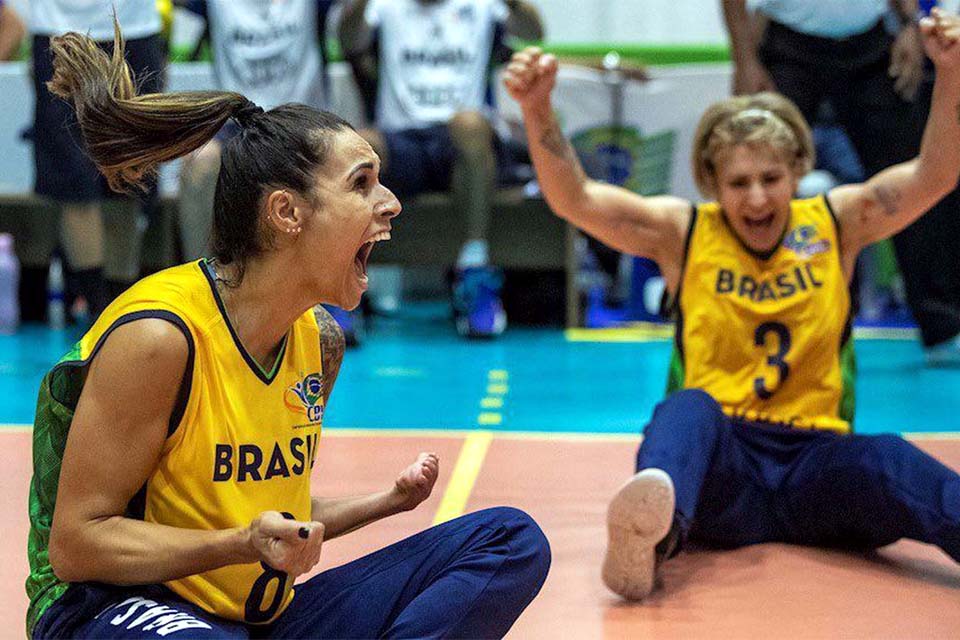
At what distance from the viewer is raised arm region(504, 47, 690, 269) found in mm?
3475

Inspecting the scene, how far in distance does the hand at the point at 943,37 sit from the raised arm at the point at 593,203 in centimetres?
72

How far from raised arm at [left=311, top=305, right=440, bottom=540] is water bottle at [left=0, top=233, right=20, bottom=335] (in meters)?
5.21

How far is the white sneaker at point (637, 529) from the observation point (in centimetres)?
290

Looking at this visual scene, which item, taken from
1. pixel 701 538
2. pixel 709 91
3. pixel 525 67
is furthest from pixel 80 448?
pixel 709 91

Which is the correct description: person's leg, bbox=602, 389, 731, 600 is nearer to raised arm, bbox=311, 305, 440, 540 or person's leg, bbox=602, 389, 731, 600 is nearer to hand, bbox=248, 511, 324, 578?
raised arm, bbox=311, 305, 440, 540

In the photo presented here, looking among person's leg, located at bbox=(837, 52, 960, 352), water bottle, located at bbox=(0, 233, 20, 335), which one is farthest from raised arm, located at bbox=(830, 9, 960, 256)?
water bottle, located at bbox=(0, 233, 20, 335)

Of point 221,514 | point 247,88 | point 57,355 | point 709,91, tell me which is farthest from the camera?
point 709,91

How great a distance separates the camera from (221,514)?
2.08 meters

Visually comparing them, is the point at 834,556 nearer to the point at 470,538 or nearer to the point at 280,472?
the point at 470,538

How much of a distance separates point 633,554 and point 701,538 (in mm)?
562

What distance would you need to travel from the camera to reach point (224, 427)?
208 centimetres

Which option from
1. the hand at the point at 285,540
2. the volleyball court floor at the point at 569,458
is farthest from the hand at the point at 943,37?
the hand at the point at 285,540

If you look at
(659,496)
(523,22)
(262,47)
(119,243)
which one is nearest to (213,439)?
(659,496)

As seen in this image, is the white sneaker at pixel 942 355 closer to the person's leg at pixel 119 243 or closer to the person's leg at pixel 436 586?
the person's leg at pixel 119 243
